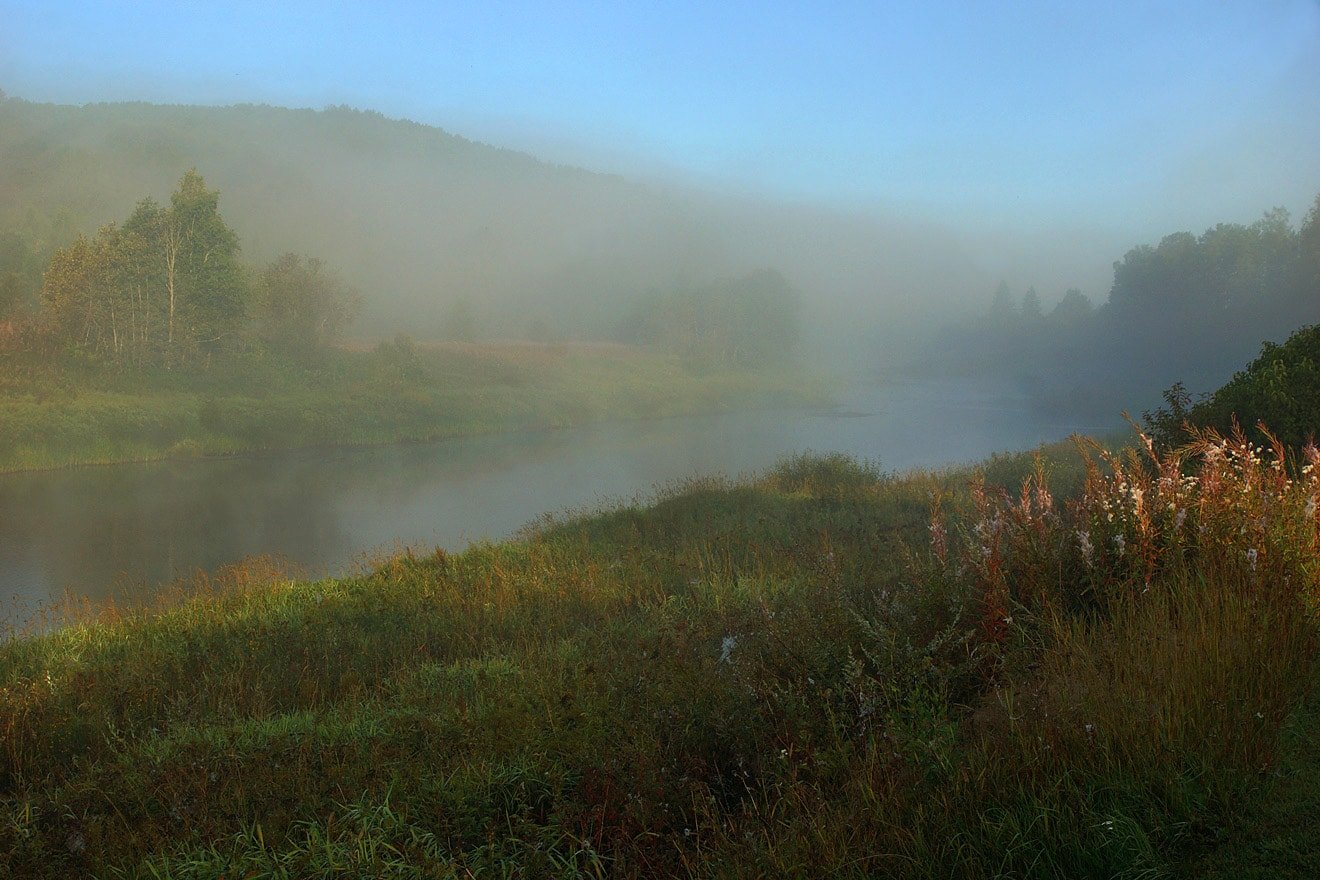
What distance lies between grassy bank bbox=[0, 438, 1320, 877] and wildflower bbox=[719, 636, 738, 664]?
98 mm

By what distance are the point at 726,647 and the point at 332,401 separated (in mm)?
39723

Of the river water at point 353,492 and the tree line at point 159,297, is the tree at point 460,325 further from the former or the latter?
the river water at point 353,492

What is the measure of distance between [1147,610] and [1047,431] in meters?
41.9

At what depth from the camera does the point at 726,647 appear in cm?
602

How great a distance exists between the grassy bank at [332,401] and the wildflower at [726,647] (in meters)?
31.2

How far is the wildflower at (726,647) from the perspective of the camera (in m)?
5.52

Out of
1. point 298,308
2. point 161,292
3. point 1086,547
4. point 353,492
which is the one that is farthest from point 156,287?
point 1086,547

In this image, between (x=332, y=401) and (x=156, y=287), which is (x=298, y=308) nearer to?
(x=156, y=287)

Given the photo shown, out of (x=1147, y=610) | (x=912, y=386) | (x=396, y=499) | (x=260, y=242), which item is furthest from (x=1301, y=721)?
(x=260, y=242)

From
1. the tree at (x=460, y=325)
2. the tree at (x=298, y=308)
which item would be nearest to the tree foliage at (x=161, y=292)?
the tree at (x=298, y=308)

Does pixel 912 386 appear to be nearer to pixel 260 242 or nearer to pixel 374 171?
pixel 260 242

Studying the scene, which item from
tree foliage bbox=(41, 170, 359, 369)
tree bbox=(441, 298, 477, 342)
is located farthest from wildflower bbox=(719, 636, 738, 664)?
tree bbox=(441, 298, 477, 342)

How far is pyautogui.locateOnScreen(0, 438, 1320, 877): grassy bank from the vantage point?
271 centimetres

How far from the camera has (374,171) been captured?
490 feet
